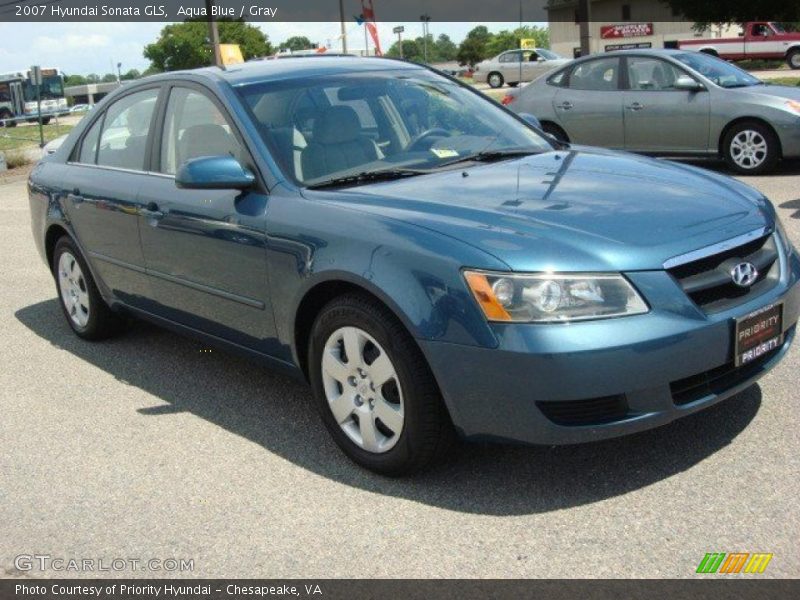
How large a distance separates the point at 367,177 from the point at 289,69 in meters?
0.97

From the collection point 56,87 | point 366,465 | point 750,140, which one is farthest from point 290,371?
point 56,87

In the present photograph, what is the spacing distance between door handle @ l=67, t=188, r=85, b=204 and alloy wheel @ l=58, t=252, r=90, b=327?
0.41 m

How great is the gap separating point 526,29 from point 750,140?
122023 millimetres

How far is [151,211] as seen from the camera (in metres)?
4.89

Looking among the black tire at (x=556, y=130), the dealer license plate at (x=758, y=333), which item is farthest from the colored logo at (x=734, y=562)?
the black tire at (x=556, y=130)

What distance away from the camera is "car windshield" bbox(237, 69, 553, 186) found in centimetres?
431

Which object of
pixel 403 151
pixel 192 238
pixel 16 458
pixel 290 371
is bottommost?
pixel 16 458

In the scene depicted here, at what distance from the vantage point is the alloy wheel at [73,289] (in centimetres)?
601

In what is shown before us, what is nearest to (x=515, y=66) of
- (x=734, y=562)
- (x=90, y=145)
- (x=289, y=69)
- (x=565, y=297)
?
(x=90, y=145)

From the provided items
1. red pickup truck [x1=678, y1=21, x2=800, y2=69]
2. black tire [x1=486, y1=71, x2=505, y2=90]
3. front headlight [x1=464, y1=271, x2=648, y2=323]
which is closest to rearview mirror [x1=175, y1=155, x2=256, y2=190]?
front headlight [x1=464, y1=271, x2=648, y2=323]

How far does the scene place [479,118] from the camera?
16.2 ft

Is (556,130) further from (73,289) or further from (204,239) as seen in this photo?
(204,239)

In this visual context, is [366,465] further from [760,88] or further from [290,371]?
[760,88]

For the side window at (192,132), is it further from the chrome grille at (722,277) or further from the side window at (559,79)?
the side window at (559,79)
